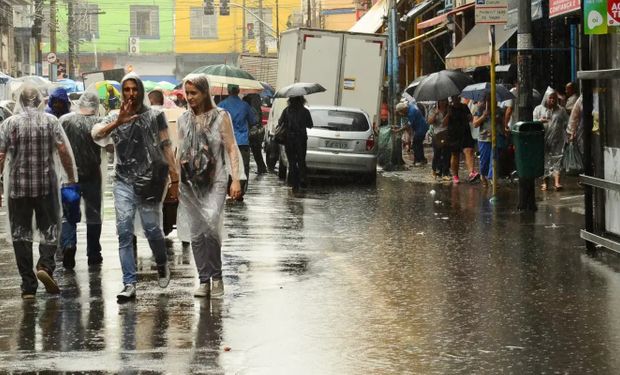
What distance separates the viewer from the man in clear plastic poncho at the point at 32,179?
1096 cm

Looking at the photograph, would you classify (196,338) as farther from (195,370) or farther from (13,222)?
(13,222)

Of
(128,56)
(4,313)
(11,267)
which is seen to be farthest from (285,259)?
(128,56)

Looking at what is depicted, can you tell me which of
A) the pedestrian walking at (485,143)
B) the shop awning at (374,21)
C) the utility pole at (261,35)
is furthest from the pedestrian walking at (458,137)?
the utility pole at (261,35)

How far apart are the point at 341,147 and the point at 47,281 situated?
49.8 feet

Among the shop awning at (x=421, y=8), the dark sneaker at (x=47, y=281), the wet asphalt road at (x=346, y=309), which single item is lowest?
the wet asphalt road at (x=346, y=309)

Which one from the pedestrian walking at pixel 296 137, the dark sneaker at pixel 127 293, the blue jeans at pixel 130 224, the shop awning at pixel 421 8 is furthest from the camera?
the shop awning at pixel 421 8

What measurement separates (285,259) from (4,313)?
149 inches

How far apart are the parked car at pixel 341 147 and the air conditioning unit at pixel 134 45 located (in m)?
71.1

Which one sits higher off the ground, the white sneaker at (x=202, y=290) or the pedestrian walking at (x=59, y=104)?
the pedestrian walking at (x=59, y=104)

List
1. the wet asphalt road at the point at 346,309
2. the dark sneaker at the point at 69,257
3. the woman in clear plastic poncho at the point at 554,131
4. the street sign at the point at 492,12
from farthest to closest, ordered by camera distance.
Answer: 1. the woman in clear plastic poncho at the point at 554,131
2. the street sign at the point at 492,12
3. the dark sneaker at the point at 69,257
4. the wet asphalt road at the point at 346,309

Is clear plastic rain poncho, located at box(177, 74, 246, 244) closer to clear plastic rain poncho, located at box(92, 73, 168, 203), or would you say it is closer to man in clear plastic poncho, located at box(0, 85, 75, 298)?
clear plastic rain poncho, located at box(92, 73, 168, 203)

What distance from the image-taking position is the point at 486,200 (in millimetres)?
20719

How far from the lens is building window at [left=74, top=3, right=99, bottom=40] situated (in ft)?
308

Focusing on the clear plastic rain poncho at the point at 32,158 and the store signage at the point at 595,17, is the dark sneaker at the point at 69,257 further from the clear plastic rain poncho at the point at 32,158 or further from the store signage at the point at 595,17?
the store signage at the point at 595,17
